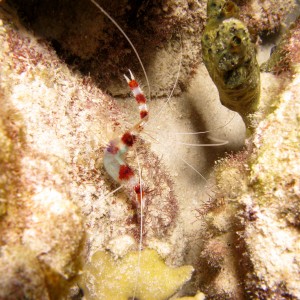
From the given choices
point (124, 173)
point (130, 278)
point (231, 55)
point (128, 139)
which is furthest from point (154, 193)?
point (231, 55)

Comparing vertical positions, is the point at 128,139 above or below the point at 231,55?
below

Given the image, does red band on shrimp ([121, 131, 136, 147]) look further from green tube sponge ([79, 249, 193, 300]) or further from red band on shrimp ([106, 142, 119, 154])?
green tube sponge ([79, 249, 193, 300])

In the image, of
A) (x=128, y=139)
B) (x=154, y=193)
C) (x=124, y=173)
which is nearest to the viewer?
(x=124, y=173)

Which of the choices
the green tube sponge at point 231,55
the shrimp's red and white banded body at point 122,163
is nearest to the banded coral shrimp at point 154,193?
the shrimp's red and white banded body at point 122,163

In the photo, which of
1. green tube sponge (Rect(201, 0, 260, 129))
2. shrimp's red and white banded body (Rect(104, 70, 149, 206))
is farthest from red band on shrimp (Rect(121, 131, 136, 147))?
green tube sponge (Rect(201, 0, 260, 129))

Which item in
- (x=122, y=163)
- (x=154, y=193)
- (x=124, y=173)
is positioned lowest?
(x=154, y=193)

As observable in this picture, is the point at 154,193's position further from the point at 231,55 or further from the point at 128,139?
the point at 231,55
